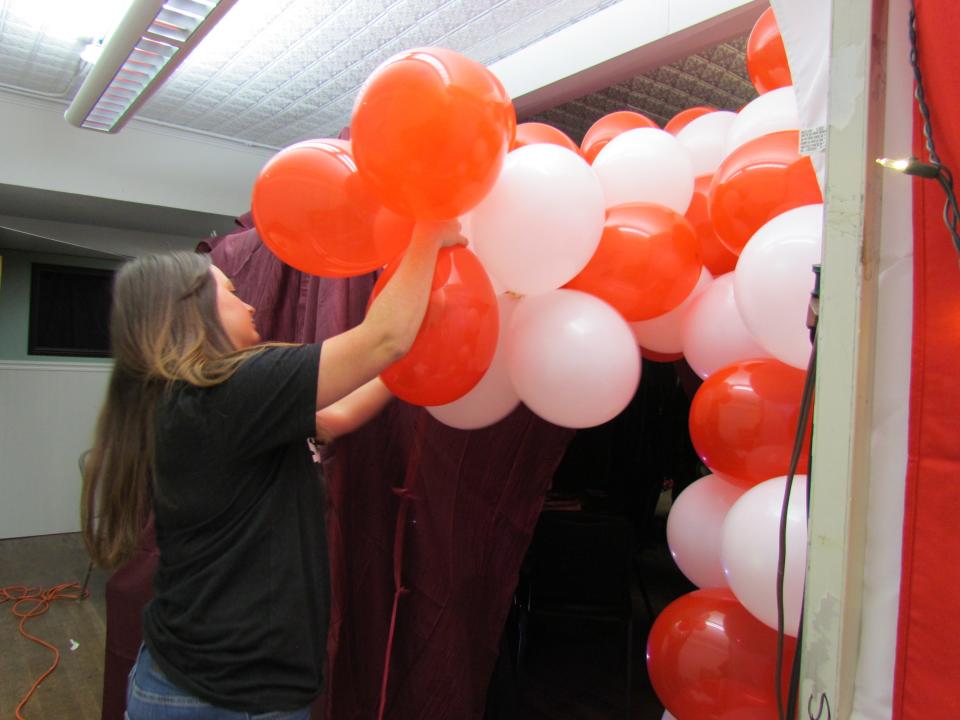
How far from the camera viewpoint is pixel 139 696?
99 cm

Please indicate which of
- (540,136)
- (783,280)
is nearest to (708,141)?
(540,136)

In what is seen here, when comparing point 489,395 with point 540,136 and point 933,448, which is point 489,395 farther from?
point 933,448

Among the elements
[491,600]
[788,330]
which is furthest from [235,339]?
[491,600]

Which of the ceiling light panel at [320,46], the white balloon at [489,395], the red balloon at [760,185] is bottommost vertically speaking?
the white balloon at [489,395]

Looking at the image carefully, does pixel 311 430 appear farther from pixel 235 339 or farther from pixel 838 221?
pixel 838 221

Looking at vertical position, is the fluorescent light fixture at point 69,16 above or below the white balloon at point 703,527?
above

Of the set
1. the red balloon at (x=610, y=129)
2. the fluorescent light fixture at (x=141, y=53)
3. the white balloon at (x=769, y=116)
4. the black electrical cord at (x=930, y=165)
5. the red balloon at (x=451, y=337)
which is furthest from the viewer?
the fluorescent light fixture at (x=141, y=53)

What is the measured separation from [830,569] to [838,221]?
0.34 m

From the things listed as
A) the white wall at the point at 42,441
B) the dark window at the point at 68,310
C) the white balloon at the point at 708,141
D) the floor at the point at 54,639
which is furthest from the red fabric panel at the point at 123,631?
the dark window at the point at 68,310

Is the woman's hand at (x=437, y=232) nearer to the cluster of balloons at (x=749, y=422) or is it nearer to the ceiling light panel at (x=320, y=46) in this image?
the cluster of balloons at (x=749, y=422)

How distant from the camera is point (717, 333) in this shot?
44.2 inches

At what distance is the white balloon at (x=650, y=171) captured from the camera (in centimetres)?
122

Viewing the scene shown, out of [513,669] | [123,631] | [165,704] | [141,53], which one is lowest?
[513,669]

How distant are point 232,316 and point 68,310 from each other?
4601 mm
